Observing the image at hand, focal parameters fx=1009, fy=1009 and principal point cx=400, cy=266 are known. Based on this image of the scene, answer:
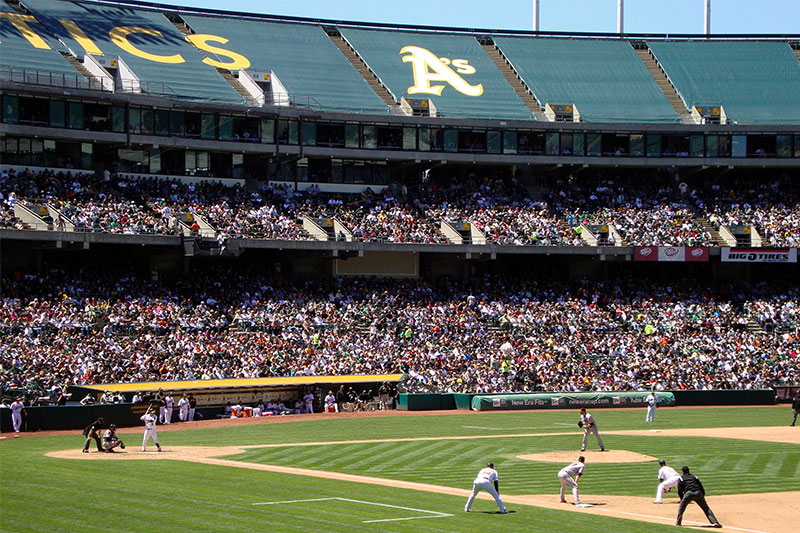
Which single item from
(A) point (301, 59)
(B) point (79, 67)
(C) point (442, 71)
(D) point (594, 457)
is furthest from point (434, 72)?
(D) point (594, 457)

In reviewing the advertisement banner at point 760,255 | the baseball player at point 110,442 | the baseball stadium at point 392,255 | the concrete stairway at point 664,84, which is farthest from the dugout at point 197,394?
the concrete stairway at point 664,84

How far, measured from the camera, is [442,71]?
7038 cm

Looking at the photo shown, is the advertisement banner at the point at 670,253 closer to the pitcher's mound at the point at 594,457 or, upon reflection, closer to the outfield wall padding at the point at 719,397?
the outfield wall padding at the point at 719,397

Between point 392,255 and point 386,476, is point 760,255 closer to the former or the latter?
point 392,255

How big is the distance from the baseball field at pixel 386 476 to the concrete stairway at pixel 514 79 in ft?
101

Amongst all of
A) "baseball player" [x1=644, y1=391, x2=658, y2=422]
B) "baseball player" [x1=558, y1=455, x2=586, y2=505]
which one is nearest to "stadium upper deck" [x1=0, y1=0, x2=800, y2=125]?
"baseball player" [x1=644, y1=391, x2=658, y2=422]

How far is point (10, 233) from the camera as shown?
157 feet

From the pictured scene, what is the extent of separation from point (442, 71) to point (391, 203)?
41.6 ft

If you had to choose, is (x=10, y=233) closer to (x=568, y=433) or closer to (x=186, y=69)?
(x=186, y=69)

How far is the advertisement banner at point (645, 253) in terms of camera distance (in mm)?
61469

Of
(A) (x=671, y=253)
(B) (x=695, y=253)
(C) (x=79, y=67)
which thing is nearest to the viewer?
(C) (x=79, y=67)

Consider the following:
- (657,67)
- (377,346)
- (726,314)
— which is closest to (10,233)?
(377,346)

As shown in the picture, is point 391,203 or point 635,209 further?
point 635,209

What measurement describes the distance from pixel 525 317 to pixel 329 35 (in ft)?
93.6
